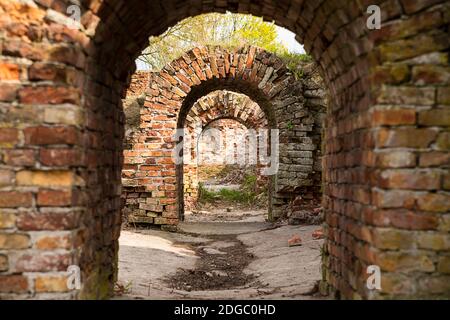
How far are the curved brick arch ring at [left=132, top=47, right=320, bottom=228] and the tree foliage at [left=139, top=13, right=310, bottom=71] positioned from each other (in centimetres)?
749

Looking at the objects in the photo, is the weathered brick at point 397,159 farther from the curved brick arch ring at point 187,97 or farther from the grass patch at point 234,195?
the grass patch at point 234,195

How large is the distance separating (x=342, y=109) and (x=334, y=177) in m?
0.55

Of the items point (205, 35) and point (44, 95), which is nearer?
point (44, 95)

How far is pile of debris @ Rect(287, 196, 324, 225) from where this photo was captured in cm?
919

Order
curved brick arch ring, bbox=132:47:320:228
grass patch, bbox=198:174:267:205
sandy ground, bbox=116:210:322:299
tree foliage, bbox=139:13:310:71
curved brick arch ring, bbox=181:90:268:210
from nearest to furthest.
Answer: sandy ground, bbox=116:210:322:299 → curved brick arch ring, bbox=132:47:320:228 → curved brick arch ring, bbox=181:90:268:210 → grass patch, bbox=198:174:267:205 → tree foliage, bbox=139:13:310:71

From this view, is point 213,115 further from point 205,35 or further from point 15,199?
point 15,199

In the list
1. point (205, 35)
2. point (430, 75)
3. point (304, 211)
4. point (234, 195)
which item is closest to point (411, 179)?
point (430, 75)

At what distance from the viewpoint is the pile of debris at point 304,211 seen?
9.19 m

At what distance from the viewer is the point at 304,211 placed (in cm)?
940

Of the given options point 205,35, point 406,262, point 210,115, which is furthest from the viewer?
point 205,35

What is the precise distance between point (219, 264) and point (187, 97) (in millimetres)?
4087

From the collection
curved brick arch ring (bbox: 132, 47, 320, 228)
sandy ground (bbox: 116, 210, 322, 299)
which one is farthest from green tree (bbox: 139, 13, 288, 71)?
sandy ground (bbox: 116, 210, 322, 299)

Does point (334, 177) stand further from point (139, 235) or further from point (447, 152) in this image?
point (139, 235)

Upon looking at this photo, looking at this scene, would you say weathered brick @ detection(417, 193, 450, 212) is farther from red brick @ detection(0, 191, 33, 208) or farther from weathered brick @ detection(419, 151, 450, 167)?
red brick @ detection(0, 191, 33, 208)
